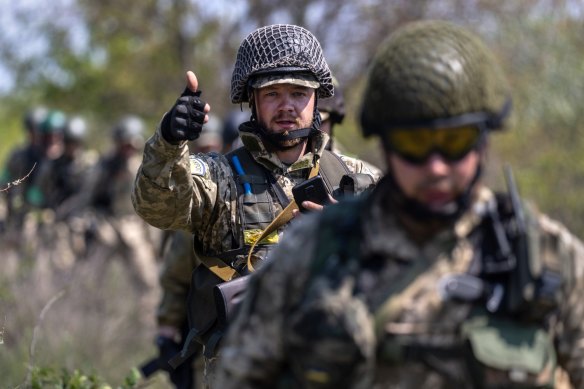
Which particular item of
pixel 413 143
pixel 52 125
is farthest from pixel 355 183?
pixel 52 125

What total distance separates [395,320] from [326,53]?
14579 millimetres

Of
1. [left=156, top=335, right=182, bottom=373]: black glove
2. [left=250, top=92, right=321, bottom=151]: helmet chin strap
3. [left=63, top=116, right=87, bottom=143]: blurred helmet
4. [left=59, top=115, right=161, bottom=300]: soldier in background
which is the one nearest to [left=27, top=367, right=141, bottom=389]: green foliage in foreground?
[left=250, top=92, right=321, bottom=151]: helmet chin strap

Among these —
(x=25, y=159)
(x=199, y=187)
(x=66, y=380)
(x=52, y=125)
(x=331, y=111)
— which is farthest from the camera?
(x=52, y=125)

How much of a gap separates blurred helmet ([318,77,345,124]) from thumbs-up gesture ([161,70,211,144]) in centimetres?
184

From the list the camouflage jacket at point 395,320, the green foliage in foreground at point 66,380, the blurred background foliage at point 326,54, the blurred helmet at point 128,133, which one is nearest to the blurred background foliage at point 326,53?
the blurred background foliage at point 326,54

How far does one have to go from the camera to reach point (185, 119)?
491cm

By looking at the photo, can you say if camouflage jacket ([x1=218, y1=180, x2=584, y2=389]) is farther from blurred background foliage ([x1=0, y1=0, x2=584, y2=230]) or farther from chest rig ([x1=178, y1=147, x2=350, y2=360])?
Answer: blurred background foliage ([x1=0, y1=0, x2=584, y2=230])

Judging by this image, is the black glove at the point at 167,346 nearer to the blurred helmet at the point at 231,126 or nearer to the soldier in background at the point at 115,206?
the blurred helmet at the point at 231,126

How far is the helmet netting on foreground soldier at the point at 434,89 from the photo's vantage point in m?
3.35

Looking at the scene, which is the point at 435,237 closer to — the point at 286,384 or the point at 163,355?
the point at 286,384

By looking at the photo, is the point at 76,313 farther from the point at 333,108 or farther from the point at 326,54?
the point at 326,54

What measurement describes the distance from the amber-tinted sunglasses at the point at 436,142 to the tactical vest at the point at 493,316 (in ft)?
0.68

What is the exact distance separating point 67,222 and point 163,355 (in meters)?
7.67

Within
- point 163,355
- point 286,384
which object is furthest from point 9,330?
point 286,384
